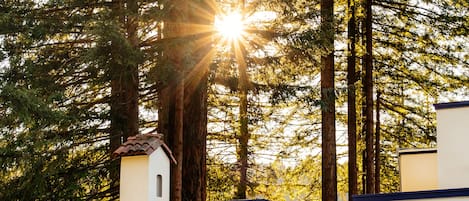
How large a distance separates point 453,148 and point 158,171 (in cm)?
423

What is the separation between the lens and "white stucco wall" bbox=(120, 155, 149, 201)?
33.7ft

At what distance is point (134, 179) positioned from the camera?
10367 mm

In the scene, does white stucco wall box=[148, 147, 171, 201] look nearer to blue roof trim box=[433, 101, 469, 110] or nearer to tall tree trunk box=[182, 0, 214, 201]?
tall tree trunk box=[182, 0, 214, 201]

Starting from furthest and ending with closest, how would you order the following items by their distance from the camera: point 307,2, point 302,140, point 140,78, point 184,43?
point 302,140
point 307,2
point 140,78
point 184,43

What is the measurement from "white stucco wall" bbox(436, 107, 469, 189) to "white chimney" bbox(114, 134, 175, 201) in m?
4.03

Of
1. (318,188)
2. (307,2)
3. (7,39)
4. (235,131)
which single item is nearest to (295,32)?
(307,2)

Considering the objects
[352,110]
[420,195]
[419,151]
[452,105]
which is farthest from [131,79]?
[352,110]

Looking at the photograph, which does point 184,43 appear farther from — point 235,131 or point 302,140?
point 302,140

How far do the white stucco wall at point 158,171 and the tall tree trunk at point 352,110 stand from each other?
1068 centimetres

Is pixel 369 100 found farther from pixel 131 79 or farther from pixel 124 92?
pixel 131 79

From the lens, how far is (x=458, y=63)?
22.3 meters

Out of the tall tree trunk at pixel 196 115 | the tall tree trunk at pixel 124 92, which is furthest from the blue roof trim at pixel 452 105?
the tall tree trunk at pixel 124 92

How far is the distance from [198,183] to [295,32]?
368 centimetres

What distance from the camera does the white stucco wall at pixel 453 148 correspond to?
405 inches
